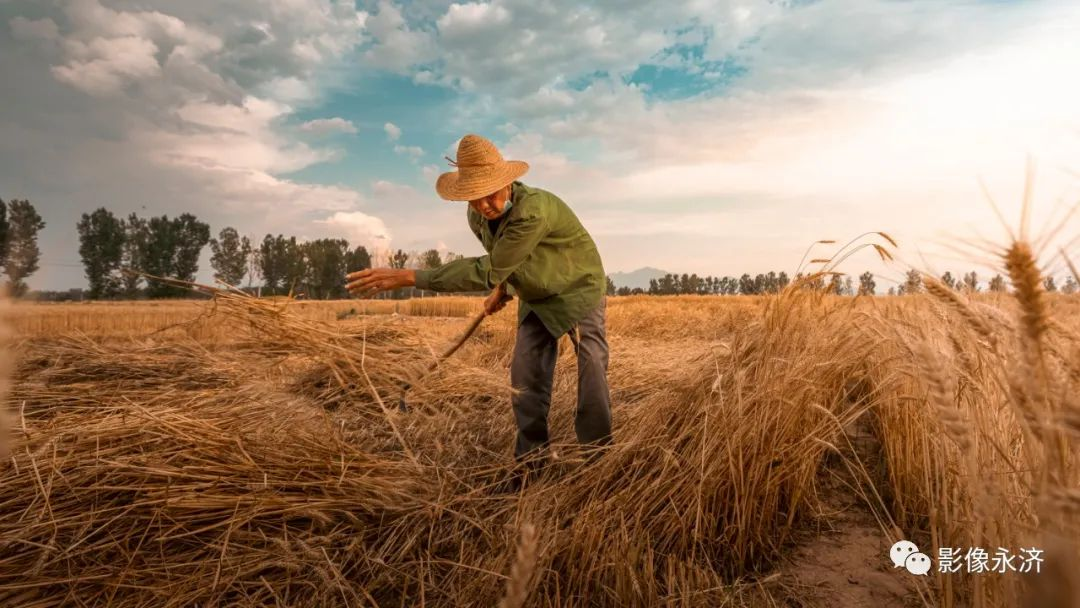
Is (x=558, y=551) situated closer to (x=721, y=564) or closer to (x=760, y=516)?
(x=721, y=564)

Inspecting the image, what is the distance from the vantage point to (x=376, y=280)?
241 cm

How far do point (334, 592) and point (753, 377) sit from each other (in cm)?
147

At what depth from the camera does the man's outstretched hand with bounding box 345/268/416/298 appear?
238 centimetres

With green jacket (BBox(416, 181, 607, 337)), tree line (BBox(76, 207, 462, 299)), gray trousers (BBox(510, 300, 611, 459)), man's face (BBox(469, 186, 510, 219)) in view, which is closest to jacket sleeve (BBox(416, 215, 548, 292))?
green jacket (BBox(416, 181, 607, 337))

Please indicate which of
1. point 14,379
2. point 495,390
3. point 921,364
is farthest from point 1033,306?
point 14,379

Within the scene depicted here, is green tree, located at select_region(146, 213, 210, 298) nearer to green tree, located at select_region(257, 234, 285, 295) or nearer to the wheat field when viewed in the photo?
A: green tree, located at select_region(257, 234, 285, 295)

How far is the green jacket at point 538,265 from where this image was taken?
96.0 inches

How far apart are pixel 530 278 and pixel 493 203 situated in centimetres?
37

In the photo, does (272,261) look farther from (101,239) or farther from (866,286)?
(866,286)

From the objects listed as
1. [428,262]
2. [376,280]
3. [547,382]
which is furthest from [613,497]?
[428,262]

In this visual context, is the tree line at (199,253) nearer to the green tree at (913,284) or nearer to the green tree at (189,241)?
the green tree at (189,241)

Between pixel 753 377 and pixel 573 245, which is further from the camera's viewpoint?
pixel 573 245

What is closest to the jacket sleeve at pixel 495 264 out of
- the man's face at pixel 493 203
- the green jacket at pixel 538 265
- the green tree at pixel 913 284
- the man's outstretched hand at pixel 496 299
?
the green jacket at pixel 538 265

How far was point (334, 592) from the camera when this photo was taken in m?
1.64
